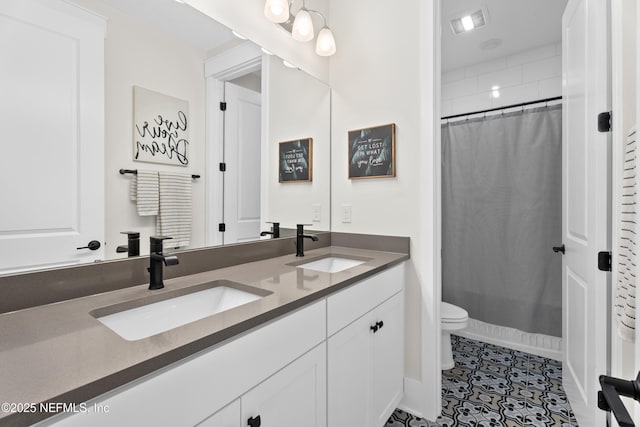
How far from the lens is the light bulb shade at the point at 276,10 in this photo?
5.10ft

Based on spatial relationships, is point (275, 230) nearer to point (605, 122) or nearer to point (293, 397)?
point (293, 397)

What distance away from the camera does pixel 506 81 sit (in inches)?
105

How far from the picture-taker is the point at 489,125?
2586mm

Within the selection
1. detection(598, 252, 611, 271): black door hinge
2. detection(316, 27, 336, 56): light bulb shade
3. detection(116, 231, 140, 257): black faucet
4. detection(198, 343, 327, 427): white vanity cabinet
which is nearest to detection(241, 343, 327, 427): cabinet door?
detection(198, 343, 327, 427): white vanity cabinet

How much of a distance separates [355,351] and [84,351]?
0.92 meters

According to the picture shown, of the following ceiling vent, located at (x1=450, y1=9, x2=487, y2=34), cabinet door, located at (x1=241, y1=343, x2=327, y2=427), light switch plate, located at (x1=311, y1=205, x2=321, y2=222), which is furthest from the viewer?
ceiling vent, located at (x1=450, y1=9, x2=487, y2=34)

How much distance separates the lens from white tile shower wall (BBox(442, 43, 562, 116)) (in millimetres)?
2480

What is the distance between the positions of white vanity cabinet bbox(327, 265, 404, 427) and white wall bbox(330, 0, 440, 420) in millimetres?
133

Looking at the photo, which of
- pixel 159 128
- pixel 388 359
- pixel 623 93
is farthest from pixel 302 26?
pixel 388 359

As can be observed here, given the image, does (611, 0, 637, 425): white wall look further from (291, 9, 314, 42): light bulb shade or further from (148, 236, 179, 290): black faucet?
(148, 236, 179, 290): black faucet

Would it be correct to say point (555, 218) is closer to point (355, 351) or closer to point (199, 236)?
point (355, 351)

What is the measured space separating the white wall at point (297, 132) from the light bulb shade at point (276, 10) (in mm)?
187

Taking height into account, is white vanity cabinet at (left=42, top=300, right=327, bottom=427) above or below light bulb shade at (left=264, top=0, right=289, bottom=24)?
below

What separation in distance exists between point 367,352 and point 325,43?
173 centimetres
